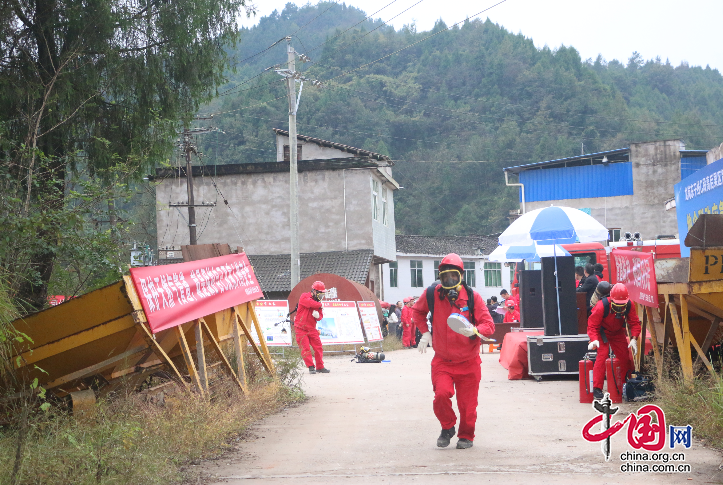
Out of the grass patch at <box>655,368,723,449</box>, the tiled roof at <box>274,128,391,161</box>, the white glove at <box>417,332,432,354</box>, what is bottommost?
the grass patch at <box>655,368,723,449</box>

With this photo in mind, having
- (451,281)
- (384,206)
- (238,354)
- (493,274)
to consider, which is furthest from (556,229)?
(493,274)

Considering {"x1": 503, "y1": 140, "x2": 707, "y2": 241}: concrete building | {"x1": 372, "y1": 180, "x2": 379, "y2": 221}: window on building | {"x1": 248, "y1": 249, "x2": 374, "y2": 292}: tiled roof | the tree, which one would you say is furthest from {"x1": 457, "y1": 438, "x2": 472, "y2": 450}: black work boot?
{"x1": 503, "y1": 140, "x2": 707, "y2": 241}: concrete building

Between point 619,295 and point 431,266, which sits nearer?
point 619,295

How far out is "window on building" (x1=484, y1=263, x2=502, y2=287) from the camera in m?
61.5

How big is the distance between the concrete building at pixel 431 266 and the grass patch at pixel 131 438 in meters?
43.0

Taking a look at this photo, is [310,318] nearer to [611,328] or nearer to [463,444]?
[611,328]

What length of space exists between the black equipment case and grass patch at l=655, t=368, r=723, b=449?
4459 mm

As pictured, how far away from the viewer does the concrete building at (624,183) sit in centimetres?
4069

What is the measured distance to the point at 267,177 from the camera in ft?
120

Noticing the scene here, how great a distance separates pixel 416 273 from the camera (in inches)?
2188

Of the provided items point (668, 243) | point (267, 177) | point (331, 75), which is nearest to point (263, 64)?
point (331, 75)

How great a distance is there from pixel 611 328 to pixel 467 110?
61.8 metres

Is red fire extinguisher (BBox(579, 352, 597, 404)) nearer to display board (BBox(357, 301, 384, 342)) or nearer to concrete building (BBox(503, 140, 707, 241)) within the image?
display board (BBox(357, 301, 384, 342))

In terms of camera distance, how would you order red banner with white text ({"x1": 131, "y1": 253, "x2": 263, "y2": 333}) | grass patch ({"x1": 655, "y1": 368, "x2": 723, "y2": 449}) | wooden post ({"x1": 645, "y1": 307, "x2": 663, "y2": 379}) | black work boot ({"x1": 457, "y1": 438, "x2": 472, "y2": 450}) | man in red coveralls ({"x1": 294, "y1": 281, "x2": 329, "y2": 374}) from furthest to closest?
1. man in red coveralls ({"x1": 294, "y1": 281, "x2": 329, "y2": 374})
2. wooden post ({"x1": 645, "y1": 307, "x2": 663, "y2": 379})
3. red banner with white text ({"x1": 131, "y1": 253, "x2": 263, "y2": 333})
4. black work boot ({"x1": 457, "y1": 438, "x2": 472, "y2": 450})
5. grass patch ({"x1": 655, "y1": 368, "x2": 723, "y2": 449})
